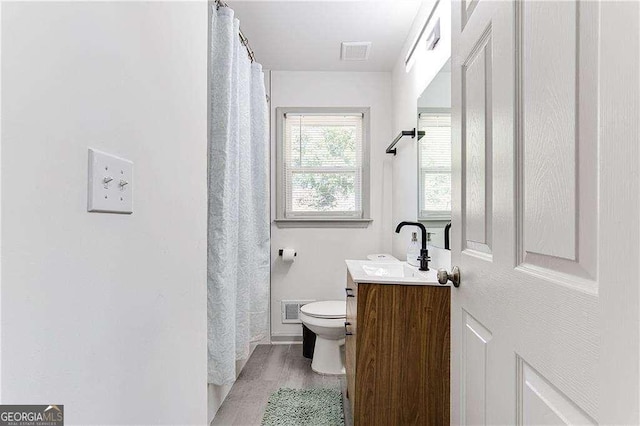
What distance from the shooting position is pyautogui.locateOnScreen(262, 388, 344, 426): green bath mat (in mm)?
1930

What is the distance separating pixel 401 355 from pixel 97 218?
1305 mm

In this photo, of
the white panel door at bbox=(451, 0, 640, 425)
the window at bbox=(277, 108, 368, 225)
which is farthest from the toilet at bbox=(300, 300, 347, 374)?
the white panel door at bbox=(451, 0, 640, 425)

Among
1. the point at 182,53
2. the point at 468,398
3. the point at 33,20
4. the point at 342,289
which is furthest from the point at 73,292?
the point at 342,289

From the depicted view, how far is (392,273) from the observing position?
7.14 ft

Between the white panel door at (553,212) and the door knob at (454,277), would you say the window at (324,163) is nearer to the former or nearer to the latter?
the door knob at (454,277)

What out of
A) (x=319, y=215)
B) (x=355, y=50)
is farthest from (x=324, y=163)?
(x=355, y=50)

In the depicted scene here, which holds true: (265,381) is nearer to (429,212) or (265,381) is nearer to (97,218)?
(429,212)

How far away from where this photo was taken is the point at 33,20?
507mm

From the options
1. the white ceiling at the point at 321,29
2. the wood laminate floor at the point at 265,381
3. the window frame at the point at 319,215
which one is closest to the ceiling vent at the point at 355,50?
the white ceiling at the point at 321,29

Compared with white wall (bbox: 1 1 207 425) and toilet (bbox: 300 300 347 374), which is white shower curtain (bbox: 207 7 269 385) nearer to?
toilet (bbox: 300 300 347 374)

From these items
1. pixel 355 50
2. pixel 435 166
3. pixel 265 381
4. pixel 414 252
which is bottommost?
pixel 265 381

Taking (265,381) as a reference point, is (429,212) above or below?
above

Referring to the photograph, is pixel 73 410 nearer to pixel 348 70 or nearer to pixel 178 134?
pixel 178 134

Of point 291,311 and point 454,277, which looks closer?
point 454,277
